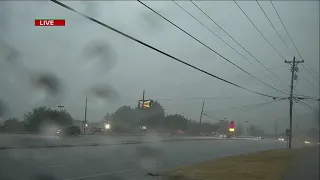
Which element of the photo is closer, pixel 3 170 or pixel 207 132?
pixel 3 170

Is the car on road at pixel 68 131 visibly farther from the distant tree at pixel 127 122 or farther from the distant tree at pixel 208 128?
the distant tree at pixel 208 128

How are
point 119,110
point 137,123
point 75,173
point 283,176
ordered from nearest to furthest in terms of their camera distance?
point 75,173 → point 283,176 → point 137,123 → point 119,110

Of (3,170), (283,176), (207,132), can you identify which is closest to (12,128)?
(3,170)

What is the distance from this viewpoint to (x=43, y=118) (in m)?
52.5

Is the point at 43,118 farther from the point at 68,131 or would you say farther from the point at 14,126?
the point at 68,131

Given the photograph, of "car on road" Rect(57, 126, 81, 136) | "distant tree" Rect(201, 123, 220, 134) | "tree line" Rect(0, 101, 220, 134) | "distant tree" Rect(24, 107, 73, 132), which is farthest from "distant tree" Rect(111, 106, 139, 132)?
"car on road" Rect(57, 126, 81, 136)

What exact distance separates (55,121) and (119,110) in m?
61.8

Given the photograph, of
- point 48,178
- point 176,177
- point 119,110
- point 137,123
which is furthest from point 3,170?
point 119,110

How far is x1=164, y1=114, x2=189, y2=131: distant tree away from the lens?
103625 millimetres

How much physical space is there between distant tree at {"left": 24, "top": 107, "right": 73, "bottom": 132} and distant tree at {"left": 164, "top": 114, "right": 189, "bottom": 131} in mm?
49981

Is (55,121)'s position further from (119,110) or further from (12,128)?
(119,110)

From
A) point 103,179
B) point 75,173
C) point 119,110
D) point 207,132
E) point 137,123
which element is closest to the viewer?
point 103,179

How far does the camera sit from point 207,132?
129375 millimetres

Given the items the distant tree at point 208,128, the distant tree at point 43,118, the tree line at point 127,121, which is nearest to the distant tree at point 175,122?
the tree line at point 127,121
